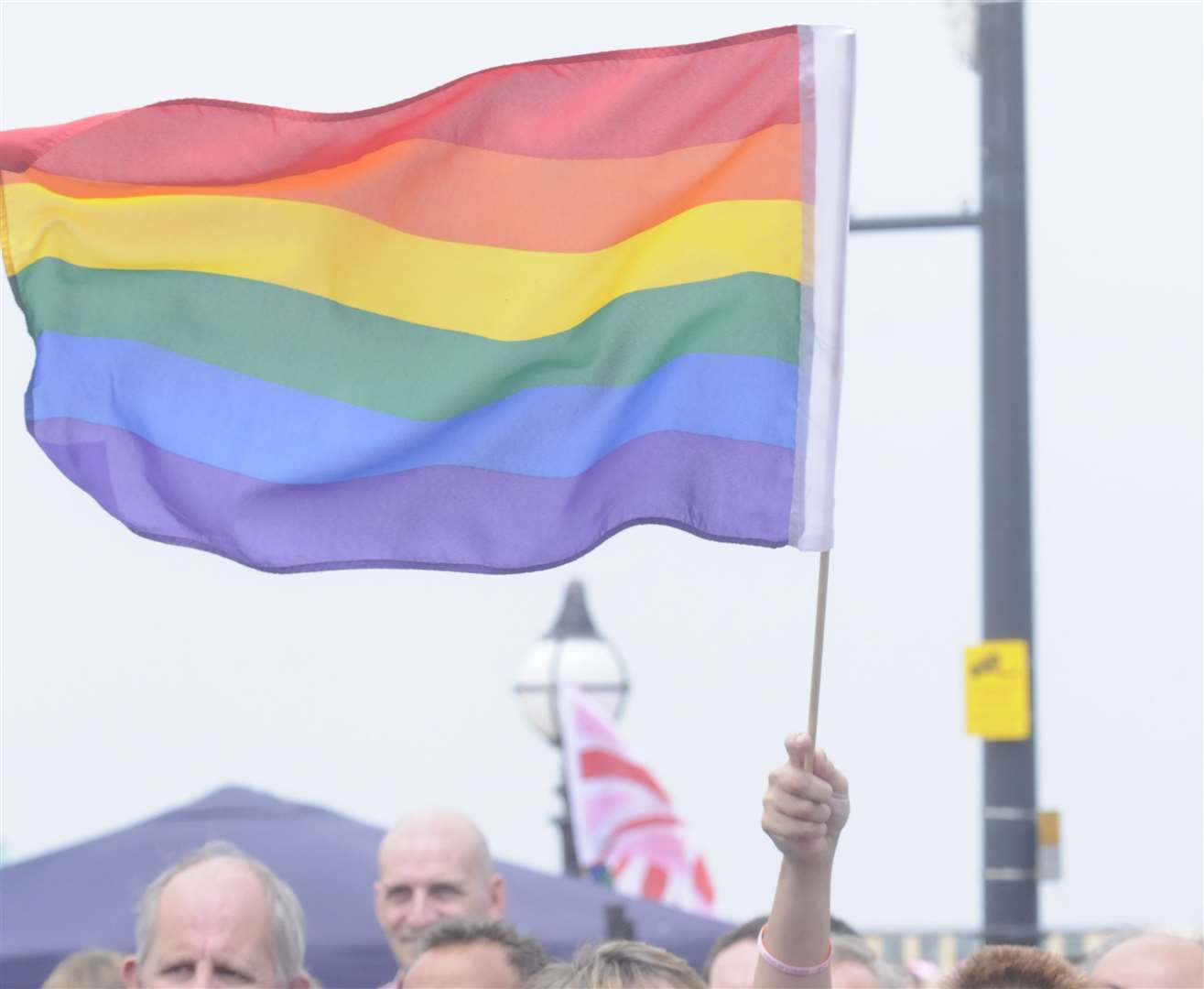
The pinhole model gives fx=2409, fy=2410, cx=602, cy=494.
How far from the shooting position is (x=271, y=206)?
5543mm

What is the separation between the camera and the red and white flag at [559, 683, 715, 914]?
44.2 ft

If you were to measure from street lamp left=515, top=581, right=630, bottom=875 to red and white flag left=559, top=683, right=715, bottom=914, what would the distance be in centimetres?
7

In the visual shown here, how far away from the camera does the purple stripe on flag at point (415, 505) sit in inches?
203

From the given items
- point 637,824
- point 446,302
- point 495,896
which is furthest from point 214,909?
point 637,824

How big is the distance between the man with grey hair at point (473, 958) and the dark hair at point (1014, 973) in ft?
5.77

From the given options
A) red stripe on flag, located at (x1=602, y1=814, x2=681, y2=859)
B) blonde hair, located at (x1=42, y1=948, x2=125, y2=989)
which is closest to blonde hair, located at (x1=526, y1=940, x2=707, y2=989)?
blonde hair, located at (x1=42, y1=948, x2=125, y2=989)

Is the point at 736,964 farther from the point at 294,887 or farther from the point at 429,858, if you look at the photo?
the point at 294,887

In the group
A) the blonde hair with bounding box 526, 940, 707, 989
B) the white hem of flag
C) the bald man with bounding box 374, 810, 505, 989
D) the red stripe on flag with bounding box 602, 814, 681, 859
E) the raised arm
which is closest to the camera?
the raised arm

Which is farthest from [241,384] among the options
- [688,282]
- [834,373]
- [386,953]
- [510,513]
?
[386,953]

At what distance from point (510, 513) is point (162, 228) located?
1079mm

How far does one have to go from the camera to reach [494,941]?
222 inches

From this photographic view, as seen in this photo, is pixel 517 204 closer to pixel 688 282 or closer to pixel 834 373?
pixel 688 282

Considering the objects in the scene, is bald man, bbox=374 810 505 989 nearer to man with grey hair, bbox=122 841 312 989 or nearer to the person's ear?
the person's ear

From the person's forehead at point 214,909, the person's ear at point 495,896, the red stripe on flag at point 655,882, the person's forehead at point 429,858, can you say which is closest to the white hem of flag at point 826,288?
the person's forehead at point 214,909
